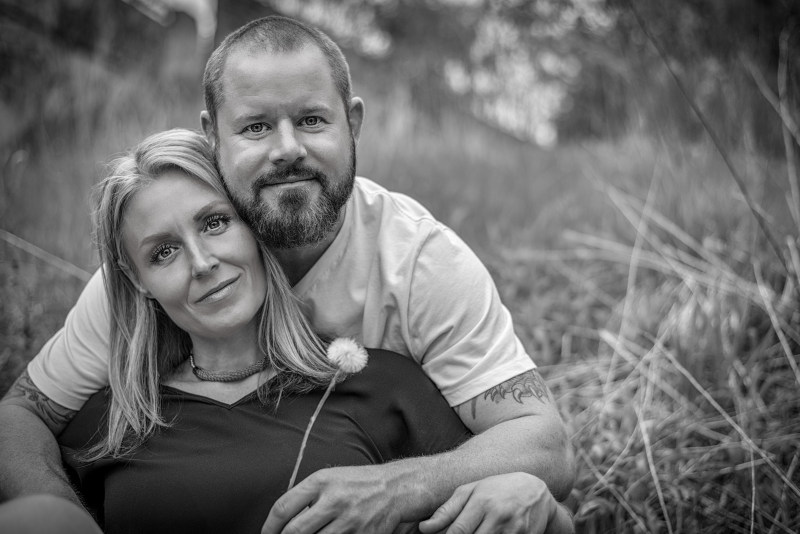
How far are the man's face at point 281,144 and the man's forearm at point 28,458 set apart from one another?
3.16ft

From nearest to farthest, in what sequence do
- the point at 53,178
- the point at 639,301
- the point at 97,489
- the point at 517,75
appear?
1. the point at 97,489
2. the point at 639,301
3. the point at 53,178
4. the point at 517,75

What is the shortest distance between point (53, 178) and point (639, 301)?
3755mm

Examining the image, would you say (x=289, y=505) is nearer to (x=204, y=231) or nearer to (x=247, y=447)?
(x=247, y=447)

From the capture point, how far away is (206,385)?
7.18ft

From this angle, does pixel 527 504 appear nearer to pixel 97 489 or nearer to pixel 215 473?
pixel 215 473

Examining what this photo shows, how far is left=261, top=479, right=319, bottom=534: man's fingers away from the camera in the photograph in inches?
68.8

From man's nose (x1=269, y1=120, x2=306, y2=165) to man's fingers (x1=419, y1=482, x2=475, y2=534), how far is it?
1.10 metres

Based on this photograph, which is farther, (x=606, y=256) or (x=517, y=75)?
(x=517, y=75)

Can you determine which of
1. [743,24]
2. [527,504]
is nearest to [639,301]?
[527,504]

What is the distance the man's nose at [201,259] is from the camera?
2.02 meters

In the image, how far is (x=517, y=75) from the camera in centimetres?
663

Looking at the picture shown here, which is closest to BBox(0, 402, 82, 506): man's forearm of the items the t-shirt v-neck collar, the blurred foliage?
the t-shirt v-neck collar

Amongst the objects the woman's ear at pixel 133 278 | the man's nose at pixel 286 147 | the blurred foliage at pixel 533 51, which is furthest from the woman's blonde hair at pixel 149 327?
the blurred foliage at pixel 533 51

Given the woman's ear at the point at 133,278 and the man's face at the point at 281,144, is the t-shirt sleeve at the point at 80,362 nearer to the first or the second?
the woman's ear at the point at 133,278
